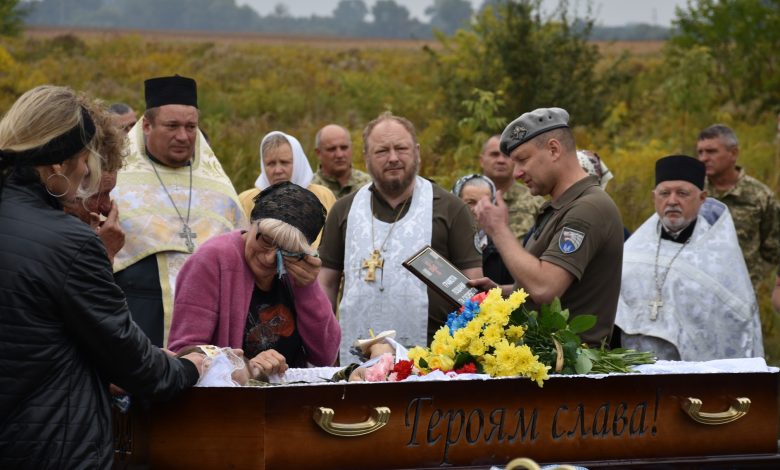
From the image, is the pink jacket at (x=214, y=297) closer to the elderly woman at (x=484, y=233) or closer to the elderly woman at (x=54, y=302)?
the elderly woman at (x=54, y=302)

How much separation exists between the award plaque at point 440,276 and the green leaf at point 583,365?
2.05ft

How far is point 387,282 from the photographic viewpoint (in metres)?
6.09

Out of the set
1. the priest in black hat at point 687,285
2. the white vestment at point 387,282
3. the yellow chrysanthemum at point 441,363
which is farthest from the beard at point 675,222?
the yellow chrysanthemum at point 441,363

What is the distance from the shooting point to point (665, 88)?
2166cm

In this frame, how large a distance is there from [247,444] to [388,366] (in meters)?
0.78

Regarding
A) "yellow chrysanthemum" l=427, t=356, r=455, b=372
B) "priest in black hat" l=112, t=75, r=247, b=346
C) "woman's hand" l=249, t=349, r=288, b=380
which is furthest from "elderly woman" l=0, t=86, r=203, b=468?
"priest in black hat" l=112, t=75, r=247, b=346

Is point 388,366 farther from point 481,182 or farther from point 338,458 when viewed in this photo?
point 481,182

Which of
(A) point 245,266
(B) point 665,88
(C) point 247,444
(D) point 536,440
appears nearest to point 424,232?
(A) point 245,266

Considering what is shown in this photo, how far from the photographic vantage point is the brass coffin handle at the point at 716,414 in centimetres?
429

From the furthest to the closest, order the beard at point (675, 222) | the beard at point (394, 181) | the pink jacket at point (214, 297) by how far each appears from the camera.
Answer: the beard at point (675, 222)
the beard at point (394, 181)
the pink jacket at point (214, 297)

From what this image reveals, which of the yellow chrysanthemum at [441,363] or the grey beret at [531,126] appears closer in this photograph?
the yellow chrysanthemum at [441,363]

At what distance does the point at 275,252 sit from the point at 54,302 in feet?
3.92

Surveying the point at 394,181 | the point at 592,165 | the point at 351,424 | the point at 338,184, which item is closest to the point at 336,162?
the point at 338,184

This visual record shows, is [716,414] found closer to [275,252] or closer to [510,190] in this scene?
[275,252]
